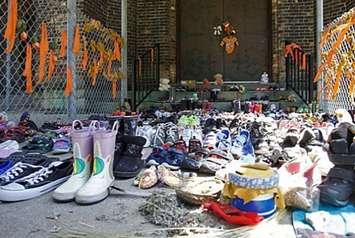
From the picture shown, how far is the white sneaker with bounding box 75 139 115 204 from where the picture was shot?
2.22 meters

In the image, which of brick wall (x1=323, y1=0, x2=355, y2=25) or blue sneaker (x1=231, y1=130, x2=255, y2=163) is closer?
blue sneaker (x1=231, y1=130, x2=255, y2=163)

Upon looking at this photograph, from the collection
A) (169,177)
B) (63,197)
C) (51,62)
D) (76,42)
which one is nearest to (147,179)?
(169,177)

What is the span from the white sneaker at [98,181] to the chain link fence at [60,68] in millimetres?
3496

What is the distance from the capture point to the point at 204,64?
35.2 ft

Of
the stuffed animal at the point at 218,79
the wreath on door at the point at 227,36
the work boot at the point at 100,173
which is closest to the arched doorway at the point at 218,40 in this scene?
the wreath on door at the point at 227,36

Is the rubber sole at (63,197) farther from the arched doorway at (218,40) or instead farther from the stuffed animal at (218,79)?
the arched doorway at (218,40)

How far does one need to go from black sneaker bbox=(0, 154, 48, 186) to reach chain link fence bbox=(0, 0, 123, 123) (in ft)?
10.0

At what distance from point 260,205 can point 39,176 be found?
1332 millimetres

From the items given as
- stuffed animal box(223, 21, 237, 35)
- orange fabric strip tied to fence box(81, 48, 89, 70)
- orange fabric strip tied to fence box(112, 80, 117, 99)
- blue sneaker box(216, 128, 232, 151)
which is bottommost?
blue sneaker box(216, 128, 232, 151)

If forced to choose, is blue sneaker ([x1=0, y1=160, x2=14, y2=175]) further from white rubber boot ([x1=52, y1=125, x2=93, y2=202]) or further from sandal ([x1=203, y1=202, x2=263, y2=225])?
sandal ([x1=203, y1=202, x2=263, y2=225])

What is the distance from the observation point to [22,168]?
98.7 inches

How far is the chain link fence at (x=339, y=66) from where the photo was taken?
17.0 ft

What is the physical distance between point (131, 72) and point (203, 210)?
7949 mm

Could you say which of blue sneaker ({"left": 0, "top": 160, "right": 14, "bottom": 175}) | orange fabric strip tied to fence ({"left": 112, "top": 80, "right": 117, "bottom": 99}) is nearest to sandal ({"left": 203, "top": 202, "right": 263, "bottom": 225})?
blue sneaker ({"left": 0, "top": 160, "right": 14, "bottom": 175})
